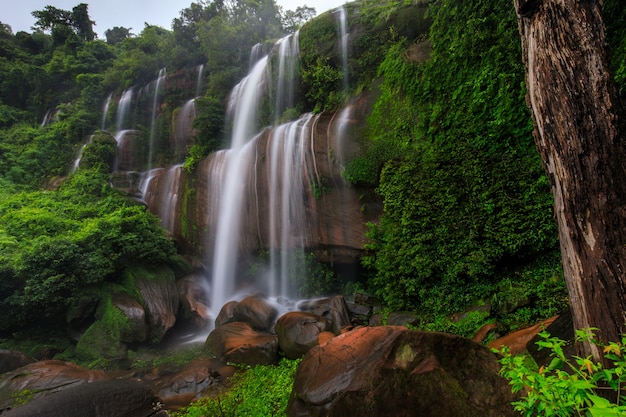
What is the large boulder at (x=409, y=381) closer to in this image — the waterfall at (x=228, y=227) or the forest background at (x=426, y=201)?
the forest background at (x=426, y=201)

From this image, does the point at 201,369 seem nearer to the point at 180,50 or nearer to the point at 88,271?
the point at 88,271

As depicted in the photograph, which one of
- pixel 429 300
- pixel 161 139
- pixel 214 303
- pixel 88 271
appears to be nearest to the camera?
pixel 429 300

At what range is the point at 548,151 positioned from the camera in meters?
2.49

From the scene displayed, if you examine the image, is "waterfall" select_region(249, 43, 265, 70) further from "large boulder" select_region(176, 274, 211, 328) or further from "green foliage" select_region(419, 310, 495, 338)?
"green foliage" select_region(419, 310, 495, 338)

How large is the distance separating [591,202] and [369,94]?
24.7ft

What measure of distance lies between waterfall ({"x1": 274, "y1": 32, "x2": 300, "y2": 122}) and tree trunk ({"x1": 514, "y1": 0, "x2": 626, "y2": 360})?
38.6 ft

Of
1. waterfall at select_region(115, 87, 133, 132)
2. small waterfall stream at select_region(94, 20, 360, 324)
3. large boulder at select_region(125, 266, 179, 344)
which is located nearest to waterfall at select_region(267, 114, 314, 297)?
small waterfall stream at select_region(94, 20, 360, 324)

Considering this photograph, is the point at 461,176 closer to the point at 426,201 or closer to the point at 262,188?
the point at 426,201

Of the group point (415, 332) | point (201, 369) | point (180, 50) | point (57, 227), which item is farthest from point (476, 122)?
point (180, 50)

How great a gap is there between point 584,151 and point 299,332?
5.52 m

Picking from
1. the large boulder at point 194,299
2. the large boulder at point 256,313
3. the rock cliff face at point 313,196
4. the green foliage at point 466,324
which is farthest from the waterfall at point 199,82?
the green foliage at point 466,324

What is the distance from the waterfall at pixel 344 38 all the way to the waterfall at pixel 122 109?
15.4 meters

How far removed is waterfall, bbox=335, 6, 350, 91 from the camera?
11.2 meters

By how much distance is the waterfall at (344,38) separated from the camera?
11227 millimetres
